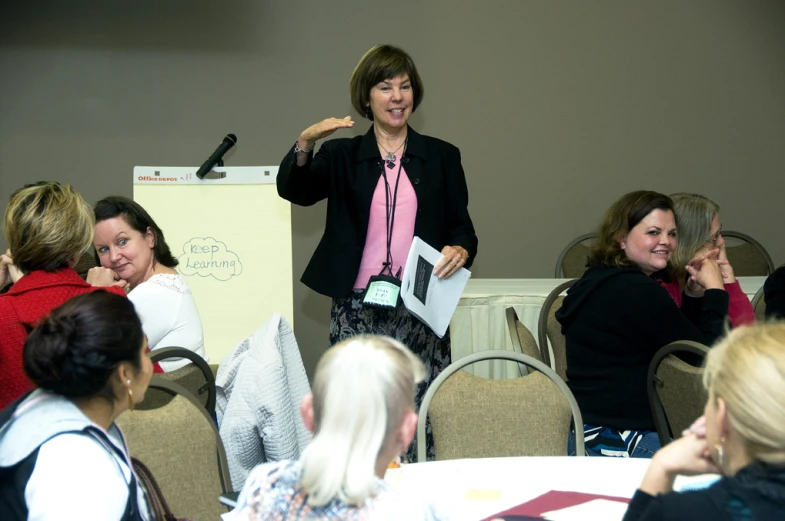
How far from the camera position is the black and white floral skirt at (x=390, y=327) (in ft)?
10.1

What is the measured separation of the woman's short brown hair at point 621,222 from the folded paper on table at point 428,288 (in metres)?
0.49

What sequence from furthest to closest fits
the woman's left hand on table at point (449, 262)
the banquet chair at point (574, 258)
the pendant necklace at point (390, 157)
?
the banquet chair at point (574, 258) < the pendant necklace at point (390, 157) < the woman's left hand on table at point (449, 262)

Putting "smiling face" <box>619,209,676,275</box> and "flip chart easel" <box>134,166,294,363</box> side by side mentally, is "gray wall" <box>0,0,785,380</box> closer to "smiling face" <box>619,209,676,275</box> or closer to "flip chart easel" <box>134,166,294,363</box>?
"flip chart easel" <box>134,166,294,363</box>

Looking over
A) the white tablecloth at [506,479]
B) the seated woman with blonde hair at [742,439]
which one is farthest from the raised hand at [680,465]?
the white tablecloth at [506,479]

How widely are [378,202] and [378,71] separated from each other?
1.58 feet

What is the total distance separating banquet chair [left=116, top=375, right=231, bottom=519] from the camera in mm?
2010

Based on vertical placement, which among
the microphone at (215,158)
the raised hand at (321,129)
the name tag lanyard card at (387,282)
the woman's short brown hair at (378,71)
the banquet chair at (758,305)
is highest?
the woman's short brown hair at (378,71)

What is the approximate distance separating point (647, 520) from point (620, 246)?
5.95 feet

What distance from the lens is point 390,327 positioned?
308 centimetres

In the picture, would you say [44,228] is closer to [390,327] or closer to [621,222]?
[390,327]

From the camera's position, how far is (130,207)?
298 centimetres

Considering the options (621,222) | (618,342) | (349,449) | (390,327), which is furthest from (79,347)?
(621,222)

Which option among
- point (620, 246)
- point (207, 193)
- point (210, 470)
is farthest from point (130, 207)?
point (620, 246)

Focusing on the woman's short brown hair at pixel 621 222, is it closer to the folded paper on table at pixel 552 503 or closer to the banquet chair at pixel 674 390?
the banquet chair at pixel 674 390
